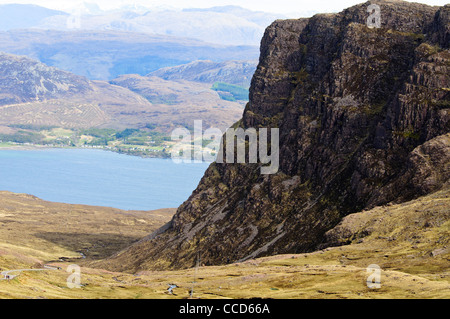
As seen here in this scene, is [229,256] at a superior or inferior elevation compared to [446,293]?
inferior

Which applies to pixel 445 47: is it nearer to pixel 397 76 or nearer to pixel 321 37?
pixel 397 76

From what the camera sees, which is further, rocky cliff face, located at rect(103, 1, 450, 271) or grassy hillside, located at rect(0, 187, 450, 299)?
rocky cliff face, located at rect(103, 1, 450, 271)

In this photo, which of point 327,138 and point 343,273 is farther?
point 327,138

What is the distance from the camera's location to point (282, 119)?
7402 inches

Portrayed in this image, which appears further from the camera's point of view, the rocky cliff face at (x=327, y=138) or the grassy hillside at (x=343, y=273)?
the rocky cliff face at (x=327, y=138)

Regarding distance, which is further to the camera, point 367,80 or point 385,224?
point 367,80

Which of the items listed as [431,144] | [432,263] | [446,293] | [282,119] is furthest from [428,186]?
[282,119]

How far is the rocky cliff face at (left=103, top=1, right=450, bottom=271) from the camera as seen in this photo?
13850 cm

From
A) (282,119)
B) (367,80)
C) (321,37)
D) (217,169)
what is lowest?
(217,169)

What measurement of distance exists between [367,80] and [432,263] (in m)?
76.6

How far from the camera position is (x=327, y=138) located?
534 ft

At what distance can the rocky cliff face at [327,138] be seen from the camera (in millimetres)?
138500

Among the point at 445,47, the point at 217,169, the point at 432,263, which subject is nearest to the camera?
the point at 432,263

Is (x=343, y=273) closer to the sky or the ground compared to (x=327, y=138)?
closer to the ground
